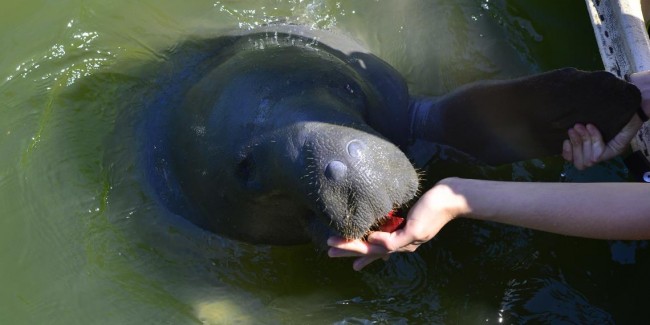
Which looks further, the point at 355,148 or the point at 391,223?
the point at 391,223

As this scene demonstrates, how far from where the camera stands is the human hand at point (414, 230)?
358cm

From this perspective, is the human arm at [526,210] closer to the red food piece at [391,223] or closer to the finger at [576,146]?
the red food piece at [391,223]

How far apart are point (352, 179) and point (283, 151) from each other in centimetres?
46

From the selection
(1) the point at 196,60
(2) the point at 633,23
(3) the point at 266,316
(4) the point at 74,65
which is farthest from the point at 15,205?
(2) the point at 633,23

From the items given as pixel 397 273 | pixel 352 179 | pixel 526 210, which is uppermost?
pixel 352 179

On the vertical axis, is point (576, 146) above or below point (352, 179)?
below

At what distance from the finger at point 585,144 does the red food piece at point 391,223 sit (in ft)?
3.90

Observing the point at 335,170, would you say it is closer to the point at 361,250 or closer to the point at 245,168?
the point at 361,250

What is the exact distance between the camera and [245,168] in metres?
3.97

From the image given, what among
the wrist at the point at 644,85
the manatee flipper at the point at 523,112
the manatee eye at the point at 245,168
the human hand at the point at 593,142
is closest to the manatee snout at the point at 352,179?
the manatee eye at the point at 245,168

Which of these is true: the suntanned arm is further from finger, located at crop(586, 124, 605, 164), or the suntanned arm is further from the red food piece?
finger, located at crop(586, 124, 605, 164)

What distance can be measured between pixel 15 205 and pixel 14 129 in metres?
0.67

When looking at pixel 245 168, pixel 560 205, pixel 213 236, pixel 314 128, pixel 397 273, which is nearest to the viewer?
pixel 314 128

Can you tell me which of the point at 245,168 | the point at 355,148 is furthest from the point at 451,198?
the point at 245,168
